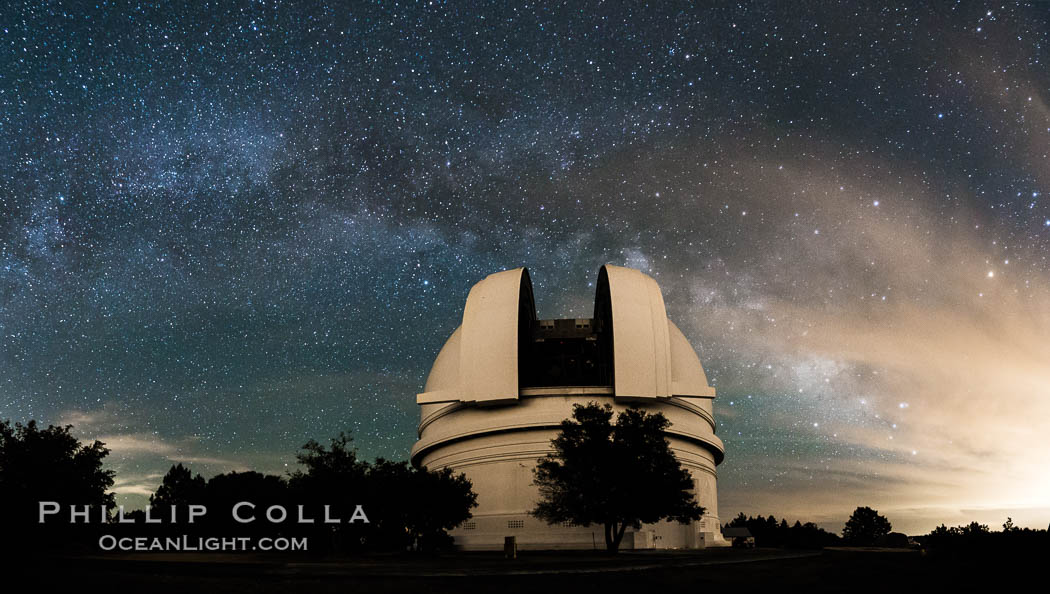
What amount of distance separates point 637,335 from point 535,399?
6.69 meters

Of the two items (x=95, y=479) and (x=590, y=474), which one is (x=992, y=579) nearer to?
(x=590, y=474)

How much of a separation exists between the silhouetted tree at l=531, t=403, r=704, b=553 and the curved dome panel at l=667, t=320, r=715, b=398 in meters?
8.76

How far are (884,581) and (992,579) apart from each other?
1.81 m

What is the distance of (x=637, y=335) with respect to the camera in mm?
36375

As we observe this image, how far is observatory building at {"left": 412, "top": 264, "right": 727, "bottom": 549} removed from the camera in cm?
3538

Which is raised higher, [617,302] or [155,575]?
[617,302]

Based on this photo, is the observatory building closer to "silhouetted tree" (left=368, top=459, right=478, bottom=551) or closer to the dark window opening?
the dark window opening

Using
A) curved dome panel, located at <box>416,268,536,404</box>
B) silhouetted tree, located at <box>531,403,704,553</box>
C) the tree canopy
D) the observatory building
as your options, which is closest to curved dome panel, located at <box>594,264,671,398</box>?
the observatory building

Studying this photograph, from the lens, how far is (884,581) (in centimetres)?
1309

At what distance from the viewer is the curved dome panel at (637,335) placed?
35438mm

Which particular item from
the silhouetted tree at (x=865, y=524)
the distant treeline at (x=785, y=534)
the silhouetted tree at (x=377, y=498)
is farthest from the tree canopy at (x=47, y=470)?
the silhouetted tree at (x=865, y=524)

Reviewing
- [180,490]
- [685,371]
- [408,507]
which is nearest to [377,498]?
[408,507]

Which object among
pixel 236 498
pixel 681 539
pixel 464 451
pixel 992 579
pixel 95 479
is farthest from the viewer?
pixel 236 498

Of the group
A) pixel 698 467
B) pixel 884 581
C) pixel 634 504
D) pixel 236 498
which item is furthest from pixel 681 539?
pixel 236 498
